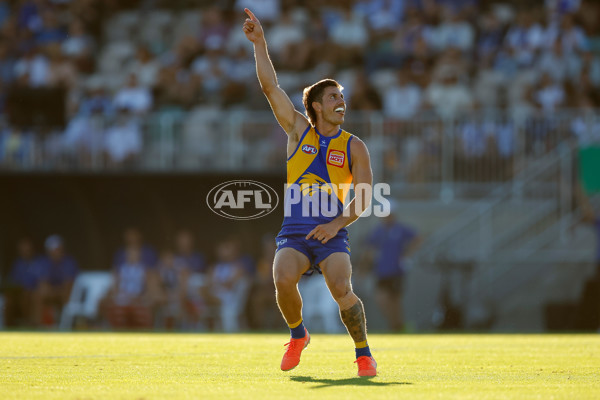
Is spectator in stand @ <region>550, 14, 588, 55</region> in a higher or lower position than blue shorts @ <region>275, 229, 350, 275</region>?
higher

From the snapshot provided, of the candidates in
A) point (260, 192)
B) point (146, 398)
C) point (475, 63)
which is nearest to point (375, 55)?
point (475, 63)

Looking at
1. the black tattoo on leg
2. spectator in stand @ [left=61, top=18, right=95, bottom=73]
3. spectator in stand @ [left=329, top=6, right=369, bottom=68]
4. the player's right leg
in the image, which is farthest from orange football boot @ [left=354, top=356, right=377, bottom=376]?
spectator in stand @ [left=61, top=18, right=95, bottom=73]

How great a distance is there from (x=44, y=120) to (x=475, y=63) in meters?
8.75

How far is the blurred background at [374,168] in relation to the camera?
19.5 m

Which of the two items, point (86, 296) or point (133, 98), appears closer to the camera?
point (86, 296)

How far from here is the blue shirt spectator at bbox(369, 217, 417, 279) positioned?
18953 mm

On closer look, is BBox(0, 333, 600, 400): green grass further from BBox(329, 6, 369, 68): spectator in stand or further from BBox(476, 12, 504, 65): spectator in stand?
BBox(329, 6, 369, 68): spectator in stand

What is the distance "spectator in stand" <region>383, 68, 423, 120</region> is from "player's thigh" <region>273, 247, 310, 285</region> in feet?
39.9

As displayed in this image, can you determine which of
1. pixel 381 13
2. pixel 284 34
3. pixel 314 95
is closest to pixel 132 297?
pixel 284 34

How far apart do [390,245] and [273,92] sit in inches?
411

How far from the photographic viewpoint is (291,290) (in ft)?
28.5

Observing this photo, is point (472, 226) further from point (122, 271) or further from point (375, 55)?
point (122, 271)

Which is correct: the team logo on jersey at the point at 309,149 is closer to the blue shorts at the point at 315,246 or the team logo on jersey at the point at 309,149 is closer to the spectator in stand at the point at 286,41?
the blue shorts at the point at 315,246

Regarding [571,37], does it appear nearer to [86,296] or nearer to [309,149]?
[86,296]
